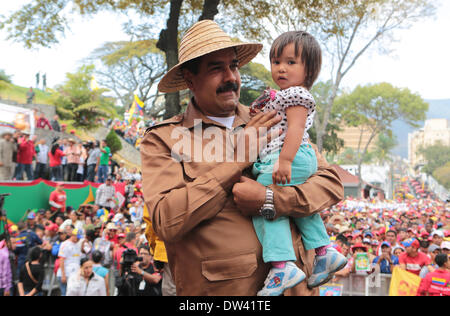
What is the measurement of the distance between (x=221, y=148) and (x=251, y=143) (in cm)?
21

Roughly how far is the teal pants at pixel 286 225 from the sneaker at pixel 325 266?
8 cm

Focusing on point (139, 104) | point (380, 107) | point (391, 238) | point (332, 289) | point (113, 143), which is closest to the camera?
point (332, 289)

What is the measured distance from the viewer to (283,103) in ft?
6.49

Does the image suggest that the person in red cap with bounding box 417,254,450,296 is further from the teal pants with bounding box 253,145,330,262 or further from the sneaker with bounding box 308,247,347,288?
the teal pants with bounding box 253,145,330,262

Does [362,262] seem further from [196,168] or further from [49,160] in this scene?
[49,160]

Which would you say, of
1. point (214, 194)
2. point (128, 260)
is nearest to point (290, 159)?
point (214, 194)

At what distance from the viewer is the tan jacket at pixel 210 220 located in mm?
1825

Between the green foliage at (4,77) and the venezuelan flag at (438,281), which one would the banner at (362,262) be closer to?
the venezuelan flag at (438,281)

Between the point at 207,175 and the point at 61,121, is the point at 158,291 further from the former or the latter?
the point at 61,121

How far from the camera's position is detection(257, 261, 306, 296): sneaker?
1843 mm

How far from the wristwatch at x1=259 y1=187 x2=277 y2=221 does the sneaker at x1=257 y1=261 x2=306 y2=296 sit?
0.78ft

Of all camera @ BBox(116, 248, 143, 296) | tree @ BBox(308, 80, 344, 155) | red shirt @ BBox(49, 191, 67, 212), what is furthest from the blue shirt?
red shirt @ BBox(49, 191, 67, 212)

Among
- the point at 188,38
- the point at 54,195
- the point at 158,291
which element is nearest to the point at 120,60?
the point at 54,195

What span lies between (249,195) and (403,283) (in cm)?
607
